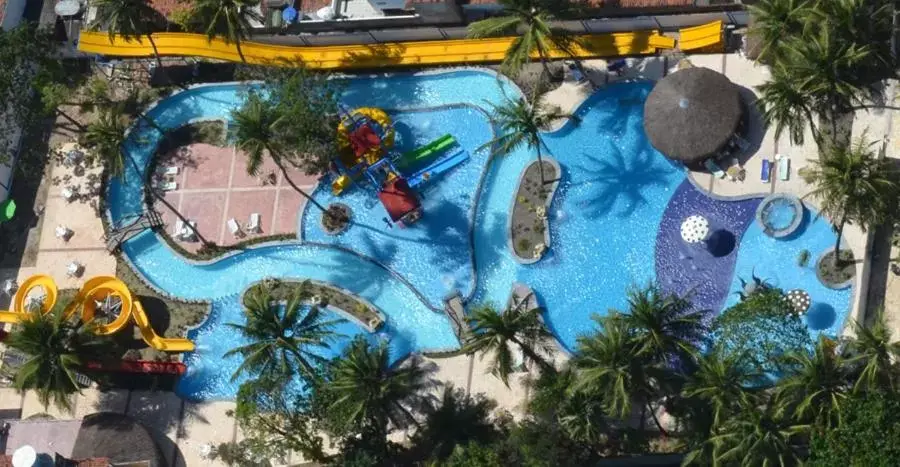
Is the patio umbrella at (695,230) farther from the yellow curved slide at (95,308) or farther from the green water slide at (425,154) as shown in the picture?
the yellow curved slide at (95,308)

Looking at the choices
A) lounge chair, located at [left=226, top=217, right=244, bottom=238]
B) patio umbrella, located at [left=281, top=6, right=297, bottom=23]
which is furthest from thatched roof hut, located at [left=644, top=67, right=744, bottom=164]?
lounge chair, located at [left=226, top=217, right=244, bottom=238]

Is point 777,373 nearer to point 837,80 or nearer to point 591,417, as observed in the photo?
point 591,417

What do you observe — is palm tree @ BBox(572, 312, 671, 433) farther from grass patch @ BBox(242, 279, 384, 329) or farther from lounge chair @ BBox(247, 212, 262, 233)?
lounge chair @ BBox(247, 212, 262, 233)

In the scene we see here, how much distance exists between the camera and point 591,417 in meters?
48.7

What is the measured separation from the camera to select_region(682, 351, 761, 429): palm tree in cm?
4634

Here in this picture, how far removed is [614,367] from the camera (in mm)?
46562

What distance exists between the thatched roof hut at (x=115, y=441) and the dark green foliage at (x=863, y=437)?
3231 cm

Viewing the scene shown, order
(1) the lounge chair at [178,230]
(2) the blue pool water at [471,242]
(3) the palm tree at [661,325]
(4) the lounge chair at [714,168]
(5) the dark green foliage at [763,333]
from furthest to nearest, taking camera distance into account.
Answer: (1) the lounge chair at [178,230] → (4) the lounge chair at [714,168] → (2) the blue pool water at [471,242] → (5) the dark green foliage at [763,333] → (3) the palm tree at [661,325]

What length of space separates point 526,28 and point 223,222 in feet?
66.7

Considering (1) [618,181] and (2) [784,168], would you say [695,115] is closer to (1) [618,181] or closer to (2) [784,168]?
(2) [784,168]

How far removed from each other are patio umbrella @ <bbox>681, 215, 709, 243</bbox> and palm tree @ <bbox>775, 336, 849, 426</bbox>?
1005 cm

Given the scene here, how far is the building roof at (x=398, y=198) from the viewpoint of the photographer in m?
58.5

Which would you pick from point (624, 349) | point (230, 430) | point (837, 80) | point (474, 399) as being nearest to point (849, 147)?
point (837, 80)

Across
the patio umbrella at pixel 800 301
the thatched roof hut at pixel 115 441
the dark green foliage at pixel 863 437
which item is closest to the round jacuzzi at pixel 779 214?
the patio umbrella at pixel 800 301
